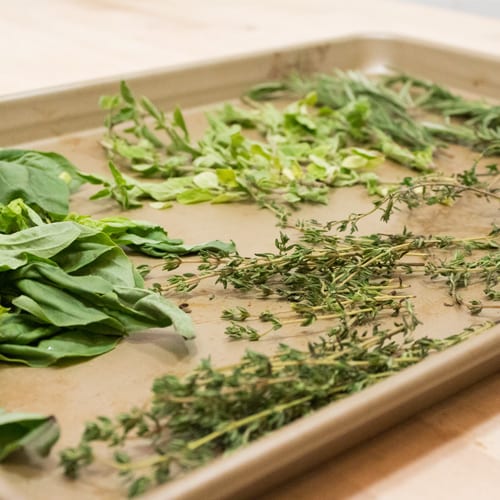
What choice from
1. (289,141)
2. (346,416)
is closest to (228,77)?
(289,141)

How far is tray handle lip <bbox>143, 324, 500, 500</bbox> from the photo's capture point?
59 centimetres

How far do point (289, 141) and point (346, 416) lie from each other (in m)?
0.76

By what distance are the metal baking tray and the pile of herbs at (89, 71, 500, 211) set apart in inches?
1.1

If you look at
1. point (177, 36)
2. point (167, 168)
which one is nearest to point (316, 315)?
point (167, 168)

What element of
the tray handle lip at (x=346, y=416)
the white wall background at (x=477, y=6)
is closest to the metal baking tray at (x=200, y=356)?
the tray handle lip at (x=346, y=416)

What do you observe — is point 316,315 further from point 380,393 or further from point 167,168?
point 167,168

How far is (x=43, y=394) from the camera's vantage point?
2.50ft

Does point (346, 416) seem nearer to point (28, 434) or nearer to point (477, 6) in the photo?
point (28, 434)

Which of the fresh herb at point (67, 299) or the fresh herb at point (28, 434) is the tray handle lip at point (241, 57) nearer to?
the fresh herb at point (67, 299)

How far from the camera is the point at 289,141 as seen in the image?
1.37 metres

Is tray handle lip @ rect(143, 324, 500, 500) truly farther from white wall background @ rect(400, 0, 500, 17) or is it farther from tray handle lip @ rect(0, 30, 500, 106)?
white wall background @ rect(400, 0, 500, 17)

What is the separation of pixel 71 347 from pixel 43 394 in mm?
57

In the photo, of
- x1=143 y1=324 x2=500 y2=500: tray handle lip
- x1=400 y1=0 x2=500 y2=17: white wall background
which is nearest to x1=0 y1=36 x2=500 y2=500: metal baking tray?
x1=143 y1=324 x2=500 y2=500: tray handle lip

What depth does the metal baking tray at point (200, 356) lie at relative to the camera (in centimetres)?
63
